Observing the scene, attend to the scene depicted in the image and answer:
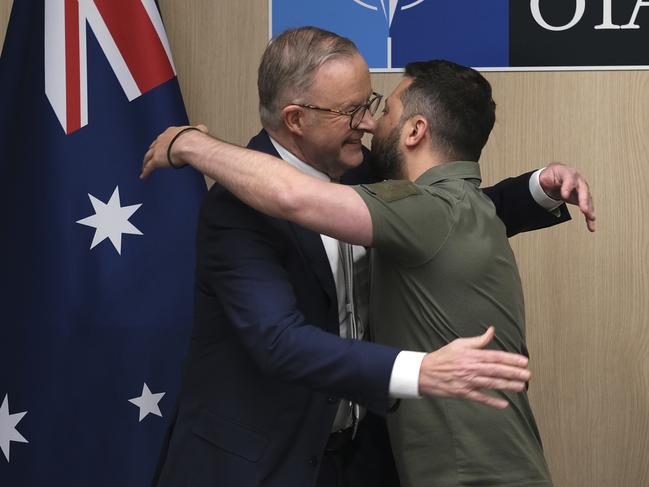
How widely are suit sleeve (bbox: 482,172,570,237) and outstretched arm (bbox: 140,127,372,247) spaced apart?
0.69m

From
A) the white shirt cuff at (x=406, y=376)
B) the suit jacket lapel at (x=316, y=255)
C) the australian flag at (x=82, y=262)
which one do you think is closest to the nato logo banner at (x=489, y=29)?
the australian flag at (x=82, y=262)

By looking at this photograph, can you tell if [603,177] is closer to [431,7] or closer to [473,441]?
[431,7]

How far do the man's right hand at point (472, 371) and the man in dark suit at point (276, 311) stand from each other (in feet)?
0.61

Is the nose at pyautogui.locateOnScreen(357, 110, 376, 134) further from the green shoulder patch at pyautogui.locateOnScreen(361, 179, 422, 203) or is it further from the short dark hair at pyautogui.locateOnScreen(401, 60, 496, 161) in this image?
the green shoulder patch at pyautogui.locateOnScreen(361, 179, 422, 203)

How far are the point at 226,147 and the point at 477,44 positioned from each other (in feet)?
4.04

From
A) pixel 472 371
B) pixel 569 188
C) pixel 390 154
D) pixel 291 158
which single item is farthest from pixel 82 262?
pixel 472 371

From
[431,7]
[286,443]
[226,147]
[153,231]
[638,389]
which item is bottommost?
[638,389]

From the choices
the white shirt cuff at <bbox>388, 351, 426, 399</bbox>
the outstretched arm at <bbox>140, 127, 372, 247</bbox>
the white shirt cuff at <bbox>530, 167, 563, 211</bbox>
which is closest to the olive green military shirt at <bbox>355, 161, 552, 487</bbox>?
the outstretched arm at <bbox>140, 127, 372, 247</bbox>

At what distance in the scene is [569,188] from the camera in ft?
6.73

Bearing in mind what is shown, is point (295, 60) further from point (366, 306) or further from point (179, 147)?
point (366, 306)

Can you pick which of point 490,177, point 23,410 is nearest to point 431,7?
point 490,177

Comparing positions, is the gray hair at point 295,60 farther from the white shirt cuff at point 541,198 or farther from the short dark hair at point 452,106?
the white shirt cuff at point 541,198

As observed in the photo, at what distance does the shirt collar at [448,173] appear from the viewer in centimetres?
187

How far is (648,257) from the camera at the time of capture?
108 inches
